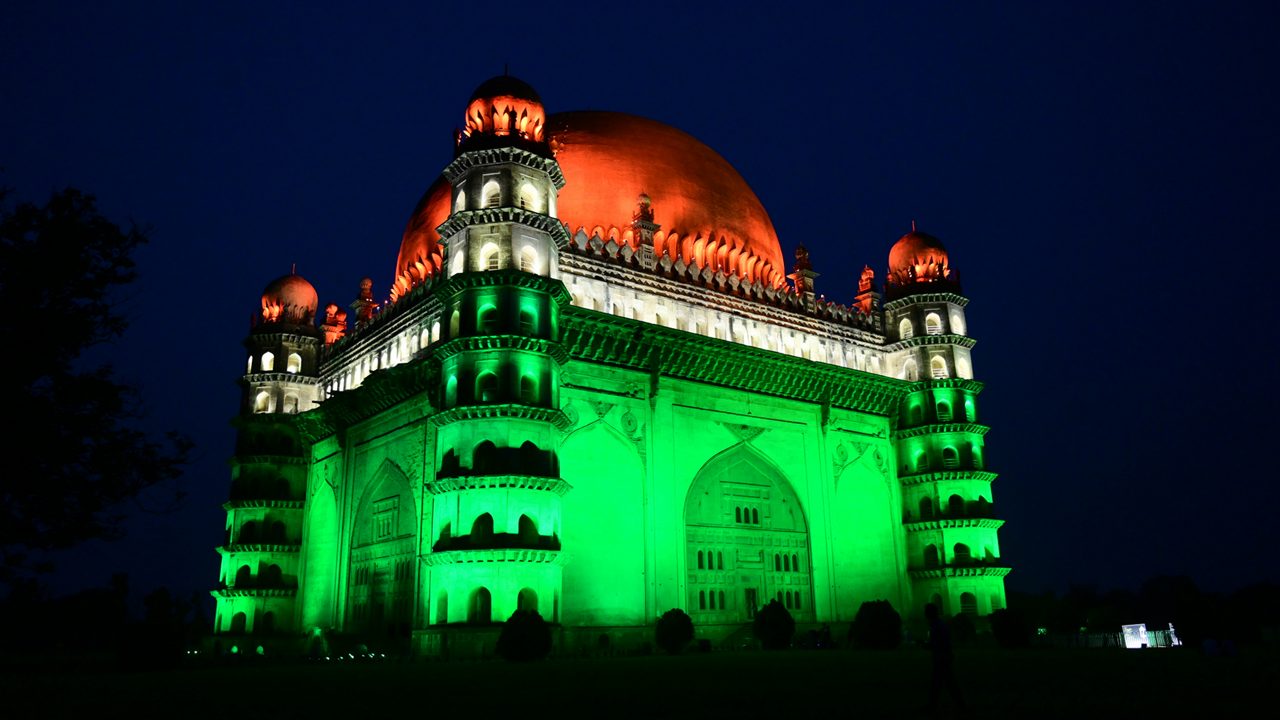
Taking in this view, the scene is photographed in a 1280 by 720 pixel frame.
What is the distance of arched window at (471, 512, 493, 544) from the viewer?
82.0ft

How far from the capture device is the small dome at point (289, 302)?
41125 millimetres

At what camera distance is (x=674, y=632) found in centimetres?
2730

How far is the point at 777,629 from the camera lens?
28844mm

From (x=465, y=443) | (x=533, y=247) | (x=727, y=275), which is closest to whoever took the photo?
(x=465, y=443)

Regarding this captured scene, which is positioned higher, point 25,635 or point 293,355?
point 293,355

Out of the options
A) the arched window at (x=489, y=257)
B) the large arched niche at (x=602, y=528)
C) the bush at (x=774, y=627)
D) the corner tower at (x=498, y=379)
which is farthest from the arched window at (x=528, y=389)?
the bush at (x=774, y=627)

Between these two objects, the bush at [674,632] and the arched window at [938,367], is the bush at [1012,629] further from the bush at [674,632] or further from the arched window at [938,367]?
the arched window at [938,367]

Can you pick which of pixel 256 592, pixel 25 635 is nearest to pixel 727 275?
pixel 256 592

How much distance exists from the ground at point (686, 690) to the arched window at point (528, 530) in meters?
6.05

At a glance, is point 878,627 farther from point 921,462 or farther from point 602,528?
point 921,462

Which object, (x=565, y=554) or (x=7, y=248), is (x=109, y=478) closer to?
(x=7, y=248)

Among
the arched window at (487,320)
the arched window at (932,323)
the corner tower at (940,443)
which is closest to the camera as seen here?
the arched window at (487,320)

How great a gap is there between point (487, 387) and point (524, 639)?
24.3 feet

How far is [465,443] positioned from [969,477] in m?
21.5
